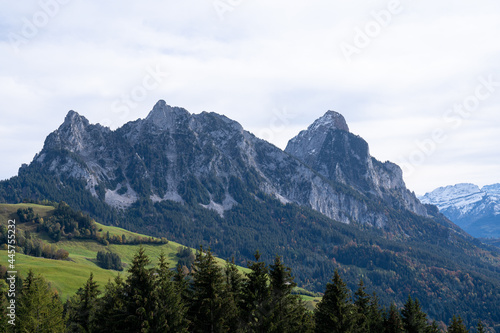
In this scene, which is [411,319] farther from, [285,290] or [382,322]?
[285,290]

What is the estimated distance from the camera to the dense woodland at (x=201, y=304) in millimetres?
41062

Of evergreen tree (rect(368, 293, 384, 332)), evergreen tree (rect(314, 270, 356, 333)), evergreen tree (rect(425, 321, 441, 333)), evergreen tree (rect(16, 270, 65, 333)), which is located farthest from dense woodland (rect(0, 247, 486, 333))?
evergreen tree (rect(425, 321, 441, 333))

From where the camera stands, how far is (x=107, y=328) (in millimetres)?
46562

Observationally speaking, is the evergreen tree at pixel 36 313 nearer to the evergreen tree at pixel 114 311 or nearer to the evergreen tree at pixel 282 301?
the evergreen tree at pixel 114 311

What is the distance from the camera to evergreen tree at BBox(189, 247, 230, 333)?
45812 millimetres

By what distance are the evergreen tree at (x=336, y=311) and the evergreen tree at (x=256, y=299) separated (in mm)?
7213

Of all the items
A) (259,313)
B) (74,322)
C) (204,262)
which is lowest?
(74,322)

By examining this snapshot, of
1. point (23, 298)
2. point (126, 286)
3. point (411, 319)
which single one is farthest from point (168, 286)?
point (411, 319)

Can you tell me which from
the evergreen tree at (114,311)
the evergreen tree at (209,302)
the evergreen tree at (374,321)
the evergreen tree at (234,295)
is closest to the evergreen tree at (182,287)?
the evergreen tree at (209,302)

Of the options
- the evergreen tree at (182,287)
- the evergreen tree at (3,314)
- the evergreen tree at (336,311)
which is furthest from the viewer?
the evergreen tree at (3,314)

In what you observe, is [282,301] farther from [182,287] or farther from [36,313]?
[36,313]

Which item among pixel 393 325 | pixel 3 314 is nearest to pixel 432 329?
pixel 393 325

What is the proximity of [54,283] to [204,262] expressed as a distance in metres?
114

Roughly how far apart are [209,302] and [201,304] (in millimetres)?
1074
